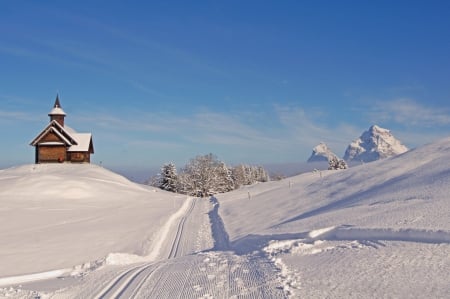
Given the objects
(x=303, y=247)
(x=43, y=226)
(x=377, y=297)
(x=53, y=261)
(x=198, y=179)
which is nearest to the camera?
(x=377, y=297)

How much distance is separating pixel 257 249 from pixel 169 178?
54.6 m

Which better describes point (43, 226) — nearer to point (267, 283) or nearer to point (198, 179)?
point (267, 283)

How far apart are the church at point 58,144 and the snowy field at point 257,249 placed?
28538 millimetres

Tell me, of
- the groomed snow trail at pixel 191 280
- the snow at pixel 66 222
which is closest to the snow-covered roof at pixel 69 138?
the snow at pixel 66 222

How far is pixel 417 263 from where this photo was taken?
6.67m

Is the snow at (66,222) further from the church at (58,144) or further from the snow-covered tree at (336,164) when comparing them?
the snow-covered tree at (336,164)

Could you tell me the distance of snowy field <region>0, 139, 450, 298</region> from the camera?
6.63m

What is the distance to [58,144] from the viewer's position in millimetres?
52094

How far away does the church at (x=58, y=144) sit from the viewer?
52062mm

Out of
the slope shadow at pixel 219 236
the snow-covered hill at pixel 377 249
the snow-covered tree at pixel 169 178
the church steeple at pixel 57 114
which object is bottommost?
the slope shadow at pixel 219 236

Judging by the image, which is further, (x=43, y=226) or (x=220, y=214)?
(x=220, y=214)

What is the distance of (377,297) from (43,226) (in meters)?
19.1

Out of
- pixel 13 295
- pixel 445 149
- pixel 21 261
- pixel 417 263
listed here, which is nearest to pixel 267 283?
pixel 417 263

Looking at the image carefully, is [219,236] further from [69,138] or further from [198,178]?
[198,178]
